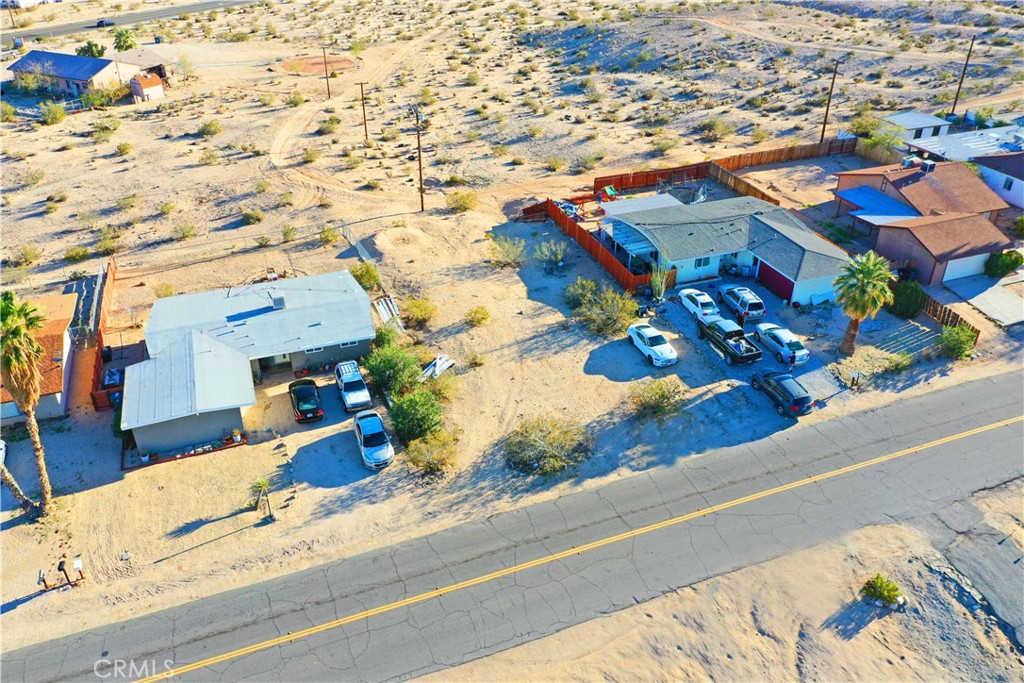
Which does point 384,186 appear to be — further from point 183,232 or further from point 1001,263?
point 1001,263

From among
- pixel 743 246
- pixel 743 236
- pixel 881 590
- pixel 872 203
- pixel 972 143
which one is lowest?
pixel 881 590

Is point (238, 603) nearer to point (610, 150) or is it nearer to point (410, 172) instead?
point (410, 172)

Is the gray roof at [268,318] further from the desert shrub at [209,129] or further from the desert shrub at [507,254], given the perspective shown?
the desert shrub at [209,129]

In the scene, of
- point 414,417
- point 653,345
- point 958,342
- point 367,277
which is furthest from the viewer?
point 367,277

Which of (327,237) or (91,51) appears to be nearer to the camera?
(327,237)

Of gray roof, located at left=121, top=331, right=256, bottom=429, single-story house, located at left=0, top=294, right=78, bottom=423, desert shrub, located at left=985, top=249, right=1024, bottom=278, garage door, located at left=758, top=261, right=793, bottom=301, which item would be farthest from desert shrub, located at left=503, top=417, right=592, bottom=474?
desert shrub, located at left=985, top=249, right=1024, bottom=278

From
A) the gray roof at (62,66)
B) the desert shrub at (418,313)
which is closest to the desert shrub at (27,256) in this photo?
the desert shrub at (418,313)

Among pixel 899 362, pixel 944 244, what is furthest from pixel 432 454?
pixel 944 244
